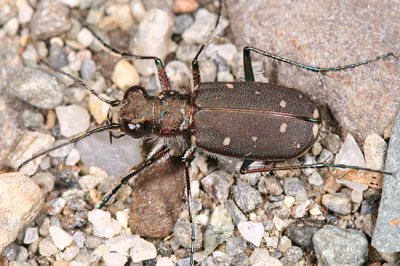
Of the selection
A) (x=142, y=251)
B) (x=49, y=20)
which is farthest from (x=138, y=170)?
(x=49, y=20)

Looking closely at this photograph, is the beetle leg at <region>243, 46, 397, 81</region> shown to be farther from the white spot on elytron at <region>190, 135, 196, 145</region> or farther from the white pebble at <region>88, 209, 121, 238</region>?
the white pebble at <region>88, 209, 121, 238</region>

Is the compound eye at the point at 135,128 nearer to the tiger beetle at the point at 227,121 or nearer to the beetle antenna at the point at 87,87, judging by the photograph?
the tiger beetle at the point at 227,121

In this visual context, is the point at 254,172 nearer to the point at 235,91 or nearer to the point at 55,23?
the point at 235,91

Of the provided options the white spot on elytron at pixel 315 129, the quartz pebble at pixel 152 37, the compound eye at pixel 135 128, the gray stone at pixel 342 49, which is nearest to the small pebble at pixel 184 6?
the quartz pebble at pixel 152 37

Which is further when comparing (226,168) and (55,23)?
(55,23)

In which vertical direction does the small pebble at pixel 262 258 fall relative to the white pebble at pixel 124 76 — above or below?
below

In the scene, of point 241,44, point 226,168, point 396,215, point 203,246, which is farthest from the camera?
point 241,44

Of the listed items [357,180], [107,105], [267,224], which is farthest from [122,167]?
[357,180]
